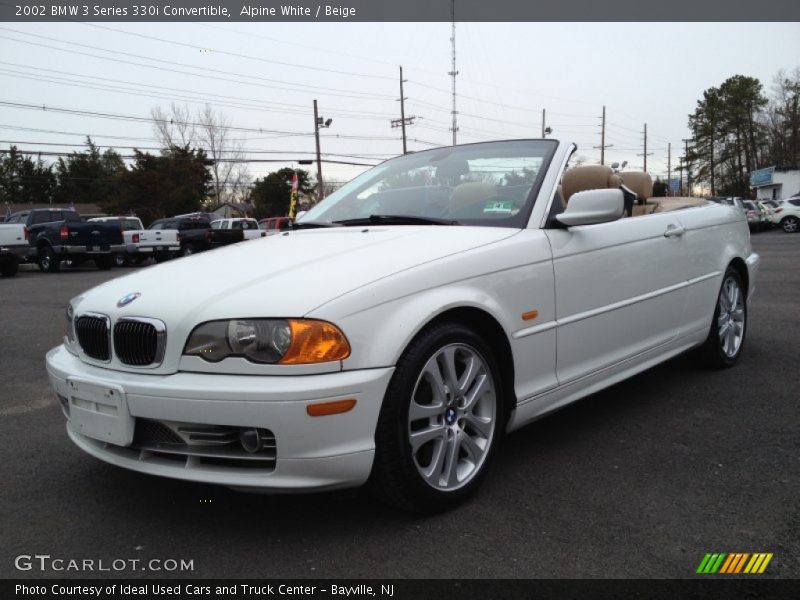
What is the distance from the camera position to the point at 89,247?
19.7 metres

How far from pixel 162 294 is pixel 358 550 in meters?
1.22

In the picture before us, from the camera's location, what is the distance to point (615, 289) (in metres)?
3.47

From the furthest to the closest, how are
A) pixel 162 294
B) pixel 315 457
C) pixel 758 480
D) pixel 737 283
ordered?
pixel 737 283, pixel 758 480, pixel 162 294, pixel 315 457

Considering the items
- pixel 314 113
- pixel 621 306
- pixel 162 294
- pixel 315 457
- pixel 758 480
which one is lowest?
pixel 758 480

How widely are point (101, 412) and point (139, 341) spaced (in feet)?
1.01

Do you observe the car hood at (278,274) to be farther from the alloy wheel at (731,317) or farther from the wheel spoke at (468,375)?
the alloy wheel at (731,317)

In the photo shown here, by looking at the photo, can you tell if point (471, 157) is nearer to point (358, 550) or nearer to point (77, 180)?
point (358, 550)

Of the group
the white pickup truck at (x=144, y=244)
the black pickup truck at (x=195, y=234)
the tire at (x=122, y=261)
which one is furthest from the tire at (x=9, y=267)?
the black pickup truck at (x=195, y=234)

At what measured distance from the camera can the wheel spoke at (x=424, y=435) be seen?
253 centimetres

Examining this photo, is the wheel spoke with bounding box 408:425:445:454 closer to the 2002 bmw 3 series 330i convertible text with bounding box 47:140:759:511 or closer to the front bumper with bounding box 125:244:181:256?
the 2002 bmw 3 series 330i convertible text with bounding box 47:140:759:511

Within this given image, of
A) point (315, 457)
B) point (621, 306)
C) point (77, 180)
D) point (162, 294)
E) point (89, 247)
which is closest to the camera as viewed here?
point (315, 457)

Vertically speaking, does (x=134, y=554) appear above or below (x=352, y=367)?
below

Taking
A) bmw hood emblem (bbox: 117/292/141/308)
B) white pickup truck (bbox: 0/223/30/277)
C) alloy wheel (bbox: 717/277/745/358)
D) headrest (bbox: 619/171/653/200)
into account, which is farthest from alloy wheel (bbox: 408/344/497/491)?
white pickup truck (bbox: 0/223/30/277)

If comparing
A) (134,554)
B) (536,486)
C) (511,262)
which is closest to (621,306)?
(511,262)
